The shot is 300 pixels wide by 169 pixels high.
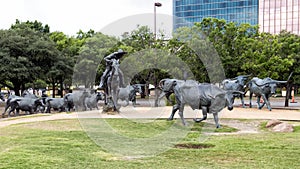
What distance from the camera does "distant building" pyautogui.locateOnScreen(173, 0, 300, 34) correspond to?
81.4m

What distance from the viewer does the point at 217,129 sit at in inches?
503

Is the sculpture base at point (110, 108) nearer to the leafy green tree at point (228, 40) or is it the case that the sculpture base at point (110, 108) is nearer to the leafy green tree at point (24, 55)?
the leafy green tree at point (228, 40)

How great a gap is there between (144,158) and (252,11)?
83148mm

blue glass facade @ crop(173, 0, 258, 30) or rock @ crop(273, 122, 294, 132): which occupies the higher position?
blue glass facade @ crop(173, 0, 258, 30)

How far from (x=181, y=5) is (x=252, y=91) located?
205 ft

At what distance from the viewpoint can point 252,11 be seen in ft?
281

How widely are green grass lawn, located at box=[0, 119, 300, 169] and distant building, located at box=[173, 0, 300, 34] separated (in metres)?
71.0

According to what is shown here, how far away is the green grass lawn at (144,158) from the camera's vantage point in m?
7.36

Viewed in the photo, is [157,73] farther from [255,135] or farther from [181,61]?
[255,135]

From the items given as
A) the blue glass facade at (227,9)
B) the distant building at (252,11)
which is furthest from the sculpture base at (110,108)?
the blue glass facade at (227,9)

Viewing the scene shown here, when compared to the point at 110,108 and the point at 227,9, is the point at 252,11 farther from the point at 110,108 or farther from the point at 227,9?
the point at 110,108

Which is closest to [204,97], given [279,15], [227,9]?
[279,15]

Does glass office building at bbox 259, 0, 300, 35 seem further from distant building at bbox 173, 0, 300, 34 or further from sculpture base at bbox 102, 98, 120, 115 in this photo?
sculpture base at bbox 102, 98, 120, 115

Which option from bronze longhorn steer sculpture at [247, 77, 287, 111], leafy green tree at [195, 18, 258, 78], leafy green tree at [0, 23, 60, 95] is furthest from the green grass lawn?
leafy green tree at [0, 23, 60, 95]
